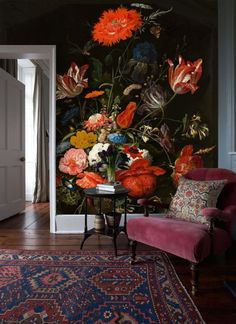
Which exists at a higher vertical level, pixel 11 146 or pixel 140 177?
pixel 11 146

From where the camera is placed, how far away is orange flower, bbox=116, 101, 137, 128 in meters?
3.38

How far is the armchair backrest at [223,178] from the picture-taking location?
7.81ft

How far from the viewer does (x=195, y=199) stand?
233 centimetres

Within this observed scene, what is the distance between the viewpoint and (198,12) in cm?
338

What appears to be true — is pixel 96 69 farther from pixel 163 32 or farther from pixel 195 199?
pixel 195 199

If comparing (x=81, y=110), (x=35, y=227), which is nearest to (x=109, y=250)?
(x=35, y=227)

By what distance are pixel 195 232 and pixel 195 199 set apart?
44 cm

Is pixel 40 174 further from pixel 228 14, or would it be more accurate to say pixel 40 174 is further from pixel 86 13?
pixel 228 14

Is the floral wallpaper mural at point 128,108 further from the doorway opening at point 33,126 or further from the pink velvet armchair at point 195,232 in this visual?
the doorway opening at point 33,126

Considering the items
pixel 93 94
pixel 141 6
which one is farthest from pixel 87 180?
pixel 141 6

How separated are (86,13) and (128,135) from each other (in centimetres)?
158

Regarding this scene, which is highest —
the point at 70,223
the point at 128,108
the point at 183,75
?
the point at 183,75

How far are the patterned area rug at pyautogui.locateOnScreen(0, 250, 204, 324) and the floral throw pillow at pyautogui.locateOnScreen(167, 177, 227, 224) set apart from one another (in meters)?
0.48

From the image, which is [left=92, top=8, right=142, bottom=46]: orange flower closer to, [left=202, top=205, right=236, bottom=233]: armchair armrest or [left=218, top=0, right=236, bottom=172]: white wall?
[left=218, top=0, right=236, bottom=172]: white wall
